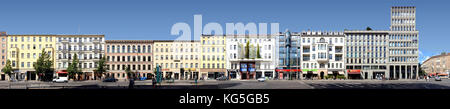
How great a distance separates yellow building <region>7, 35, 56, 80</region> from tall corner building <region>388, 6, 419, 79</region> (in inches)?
A: 3783

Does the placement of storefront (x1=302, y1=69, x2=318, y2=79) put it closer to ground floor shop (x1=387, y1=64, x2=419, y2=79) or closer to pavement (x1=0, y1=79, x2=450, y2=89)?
ground floor shop (x1=387, y1=64, x2=419, y2=79)

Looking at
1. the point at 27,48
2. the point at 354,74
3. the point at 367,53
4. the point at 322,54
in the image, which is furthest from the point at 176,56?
the point at 367,53

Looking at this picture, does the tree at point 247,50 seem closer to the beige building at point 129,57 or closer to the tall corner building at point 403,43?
the beige building at point 129,57

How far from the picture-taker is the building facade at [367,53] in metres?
87.9

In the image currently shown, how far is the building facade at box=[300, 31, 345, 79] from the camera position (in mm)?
86500

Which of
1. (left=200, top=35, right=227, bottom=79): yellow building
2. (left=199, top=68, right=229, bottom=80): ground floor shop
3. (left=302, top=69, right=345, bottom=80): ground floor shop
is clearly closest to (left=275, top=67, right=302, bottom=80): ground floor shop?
(left=302, top=69, right=345, bottom=80): ground floor shop

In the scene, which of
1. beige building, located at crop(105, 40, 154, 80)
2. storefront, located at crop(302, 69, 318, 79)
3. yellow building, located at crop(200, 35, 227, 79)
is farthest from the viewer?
yellow building, located at crop(200, 35, 227, 79)

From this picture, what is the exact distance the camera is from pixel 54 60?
8594 cm

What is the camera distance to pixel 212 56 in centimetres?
8706

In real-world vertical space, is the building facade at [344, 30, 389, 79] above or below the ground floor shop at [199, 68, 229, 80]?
above

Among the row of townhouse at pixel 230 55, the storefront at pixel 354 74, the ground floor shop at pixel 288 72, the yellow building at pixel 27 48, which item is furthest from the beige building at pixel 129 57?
the storefront at pixel 354 74

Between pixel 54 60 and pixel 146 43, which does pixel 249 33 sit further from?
pixel 54 60

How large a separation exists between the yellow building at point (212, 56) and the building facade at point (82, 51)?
2802 cm
